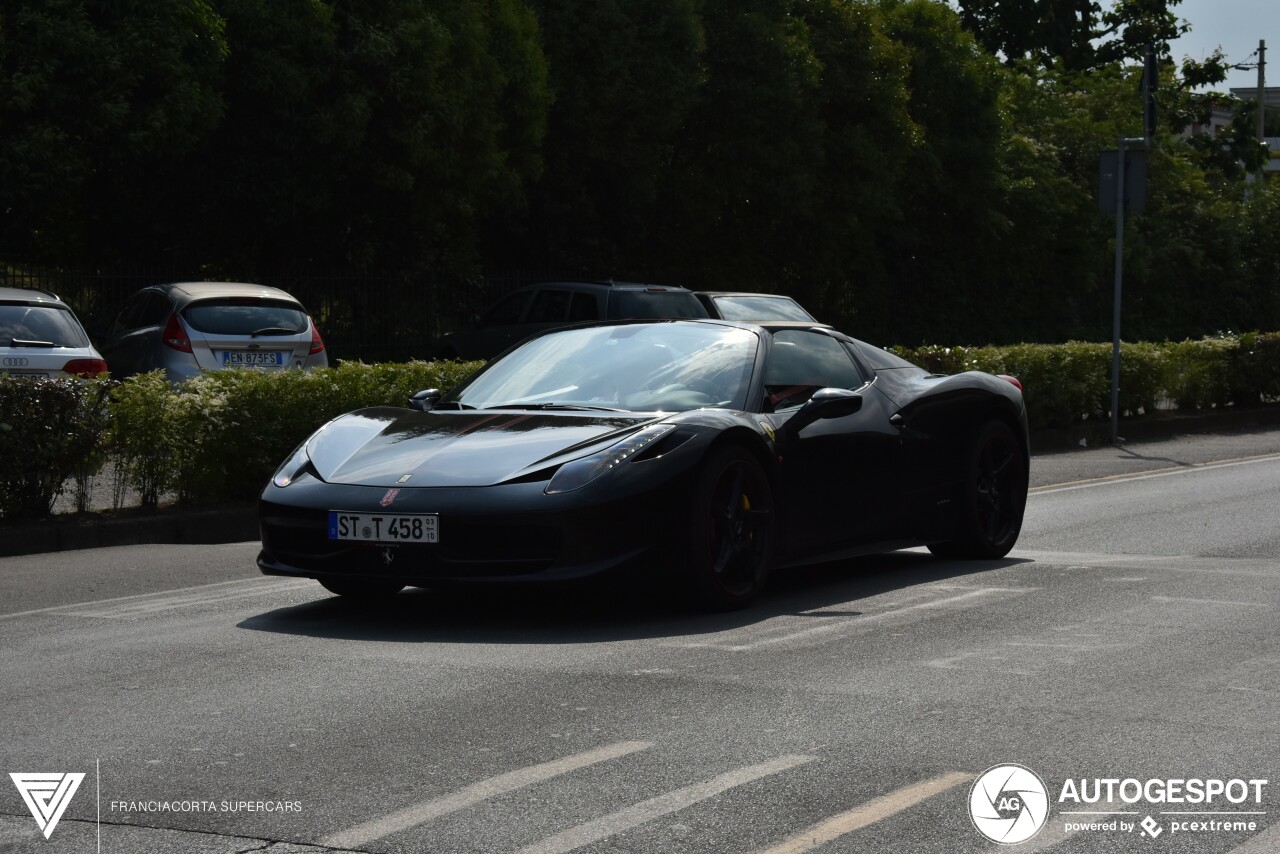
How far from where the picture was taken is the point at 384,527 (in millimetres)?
7211

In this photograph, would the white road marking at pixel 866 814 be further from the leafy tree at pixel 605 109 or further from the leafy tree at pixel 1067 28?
the leafy tree at pixel 1067 28

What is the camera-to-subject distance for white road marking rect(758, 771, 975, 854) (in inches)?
167

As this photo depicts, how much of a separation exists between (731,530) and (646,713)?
2.14m

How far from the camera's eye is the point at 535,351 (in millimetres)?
8984

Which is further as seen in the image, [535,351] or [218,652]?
[535,351]

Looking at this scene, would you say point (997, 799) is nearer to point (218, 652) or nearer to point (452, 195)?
point (218, 652)

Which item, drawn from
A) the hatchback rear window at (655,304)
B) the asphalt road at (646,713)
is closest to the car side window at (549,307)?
the hatchback rear window at (655,304)

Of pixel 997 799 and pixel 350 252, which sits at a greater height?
pixel 350 252

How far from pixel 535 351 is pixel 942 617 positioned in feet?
8.32

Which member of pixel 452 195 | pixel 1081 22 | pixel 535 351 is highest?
pixel 1081 22

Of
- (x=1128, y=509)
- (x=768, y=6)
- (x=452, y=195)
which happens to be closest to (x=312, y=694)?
(x=1128, y=509)

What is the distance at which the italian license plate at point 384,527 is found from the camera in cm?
713
